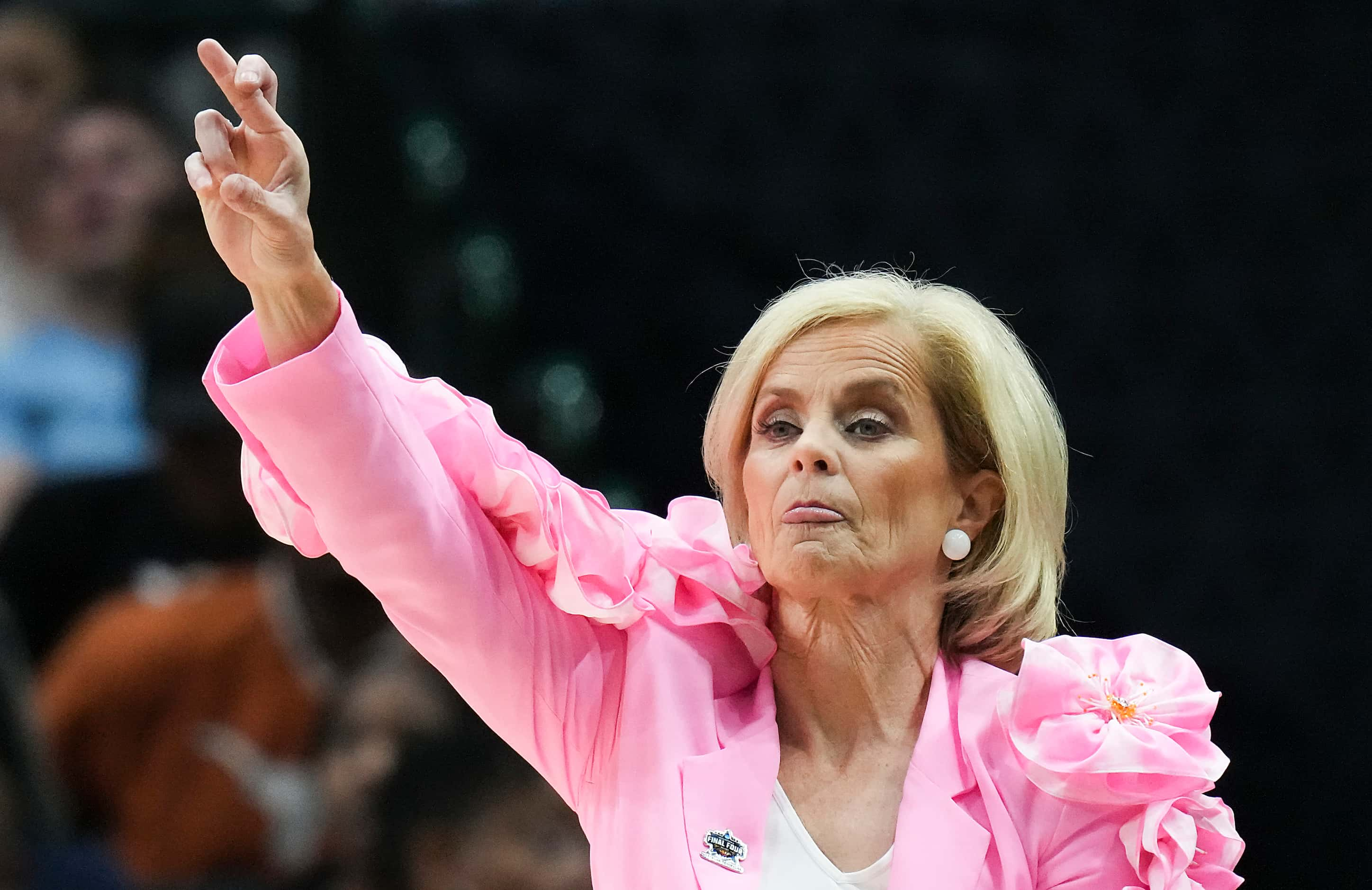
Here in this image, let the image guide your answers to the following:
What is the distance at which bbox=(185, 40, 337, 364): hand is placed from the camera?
1633 millimetres

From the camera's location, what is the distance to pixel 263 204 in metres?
1.62

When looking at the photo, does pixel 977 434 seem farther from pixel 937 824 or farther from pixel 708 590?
pixel 937 824

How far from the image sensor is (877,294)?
204cm

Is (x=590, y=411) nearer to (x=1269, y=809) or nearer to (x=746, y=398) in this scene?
(x=1269, y=809)

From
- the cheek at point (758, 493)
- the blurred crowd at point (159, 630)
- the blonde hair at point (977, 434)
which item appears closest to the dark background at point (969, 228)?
the blurred crowd at point (159, 630)

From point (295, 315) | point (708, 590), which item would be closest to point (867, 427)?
point (708, 590)

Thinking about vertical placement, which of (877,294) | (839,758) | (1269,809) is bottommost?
(1269,809)

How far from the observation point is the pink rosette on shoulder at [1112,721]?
180cm

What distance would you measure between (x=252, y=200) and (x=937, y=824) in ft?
3.08

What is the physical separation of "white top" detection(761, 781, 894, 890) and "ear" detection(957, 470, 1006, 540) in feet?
1.36

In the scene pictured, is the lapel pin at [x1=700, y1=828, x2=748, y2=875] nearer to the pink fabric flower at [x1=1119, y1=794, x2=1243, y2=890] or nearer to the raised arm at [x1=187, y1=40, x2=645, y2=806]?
the raised arm at [x1=187, y1=40, x2=645, y2=806]

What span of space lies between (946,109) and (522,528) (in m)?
2.98

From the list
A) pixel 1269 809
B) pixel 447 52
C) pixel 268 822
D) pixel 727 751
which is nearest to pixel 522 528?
pixel 727 751

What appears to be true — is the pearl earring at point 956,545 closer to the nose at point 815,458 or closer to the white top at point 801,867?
the nose at point 815,458
